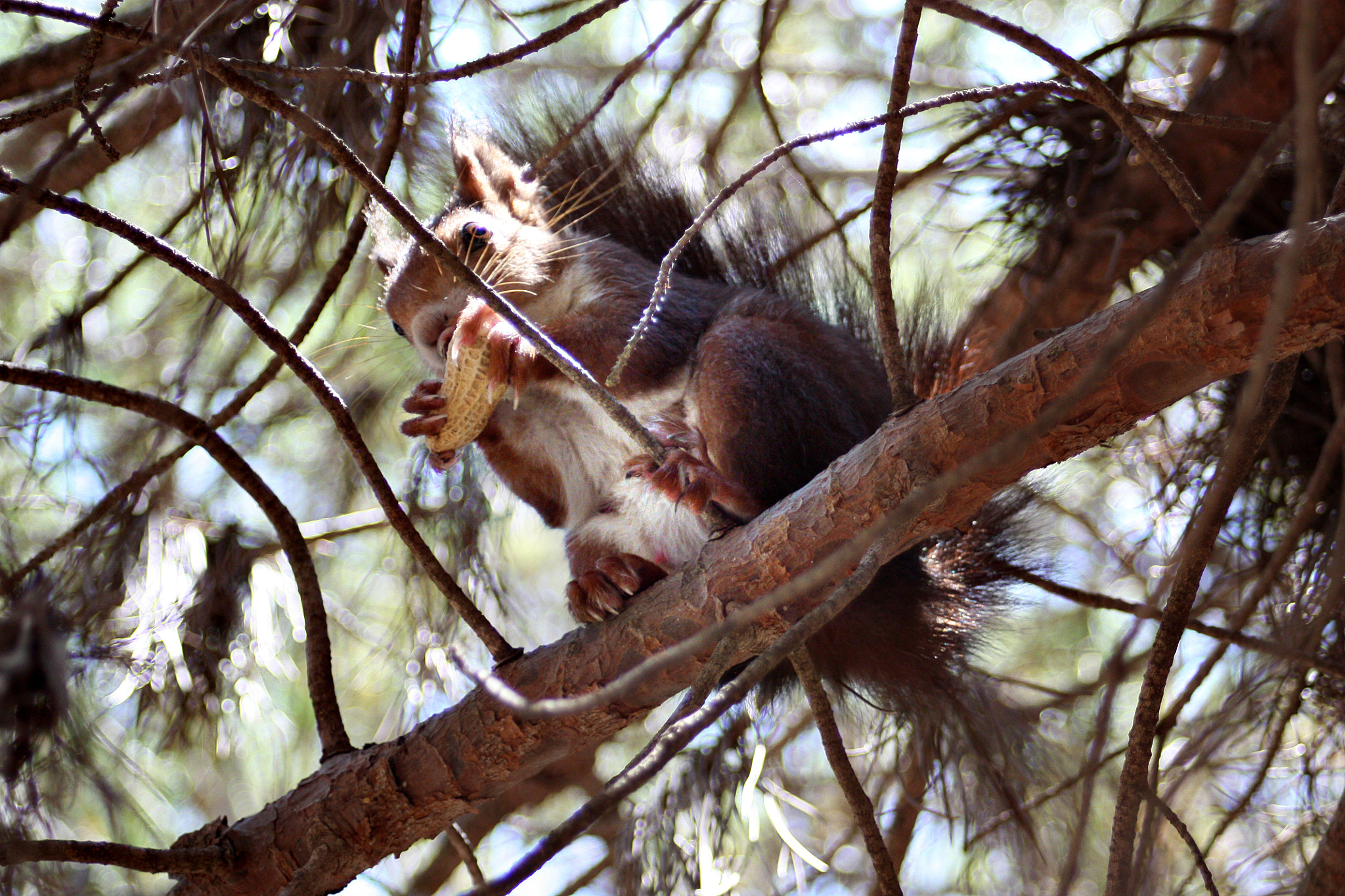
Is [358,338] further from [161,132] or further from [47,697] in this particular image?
[47,697]

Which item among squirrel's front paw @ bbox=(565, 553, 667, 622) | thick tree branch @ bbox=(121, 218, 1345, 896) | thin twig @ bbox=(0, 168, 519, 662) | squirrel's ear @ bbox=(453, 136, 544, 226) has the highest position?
squirrel's ear @ bbox=(453, 136, 544, 226)

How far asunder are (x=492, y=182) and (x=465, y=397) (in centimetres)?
58

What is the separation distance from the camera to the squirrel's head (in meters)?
1.89

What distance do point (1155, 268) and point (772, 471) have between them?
104 cm

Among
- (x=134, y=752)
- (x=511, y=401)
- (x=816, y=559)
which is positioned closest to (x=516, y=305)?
(x=511, y=401)

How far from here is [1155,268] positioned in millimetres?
2074

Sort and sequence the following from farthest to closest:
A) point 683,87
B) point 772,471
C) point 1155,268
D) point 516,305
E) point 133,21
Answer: point 683,87 < point 1155,268 < point 516,305 < point 133,21 < point 772,471

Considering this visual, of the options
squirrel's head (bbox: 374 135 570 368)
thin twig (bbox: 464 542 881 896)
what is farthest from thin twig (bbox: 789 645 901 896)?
squirrel's head (bbox: 374 135 570 368)

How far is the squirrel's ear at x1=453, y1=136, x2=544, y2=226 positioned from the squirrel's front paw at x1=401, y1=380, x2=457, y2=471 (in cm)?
46

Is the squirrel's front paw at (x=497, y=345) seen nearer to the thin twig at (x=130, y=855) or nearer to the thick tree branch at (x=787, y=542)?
the thick tree branch at (x=787, y=542)

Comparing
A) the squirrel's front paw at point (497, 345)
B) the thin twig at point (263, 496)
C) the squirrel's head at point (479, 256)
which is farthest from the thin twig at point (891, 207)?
the squirrel's head at point (479, 256)

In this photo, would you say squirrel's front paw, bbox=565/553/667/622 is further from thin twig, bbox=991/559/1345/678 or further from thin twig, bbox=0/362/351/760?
thin twig, bbox=991/559/1345/678

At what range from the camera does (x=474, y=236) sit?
73.8 inches

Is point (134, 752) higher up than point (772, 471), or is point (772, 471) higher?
point (134, 752)
